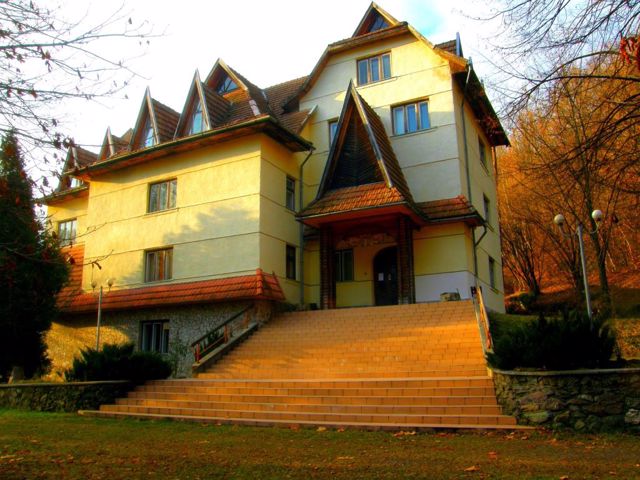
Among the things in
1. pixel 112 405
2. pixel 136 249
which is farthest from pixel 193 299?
pixel 112 405

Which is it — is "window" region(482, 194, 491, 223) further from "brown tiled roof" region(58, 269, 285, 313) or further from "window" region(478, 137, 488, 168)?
"brown tiled roof" region(58, 269, 285, 313)

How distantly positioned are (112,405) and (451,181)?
15.2 m

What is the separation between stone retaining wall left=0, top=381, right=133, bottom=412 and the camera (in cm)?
1480

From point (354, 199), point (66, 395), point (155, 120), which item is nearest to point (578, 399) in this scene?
point (66, 395)

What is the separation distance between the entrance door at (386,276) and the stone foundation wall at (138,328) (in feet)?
16.4

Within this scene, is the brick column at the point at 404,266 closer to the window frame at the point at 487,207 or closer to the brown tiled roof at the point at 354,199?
the brown tiled roof at the point at 354,199

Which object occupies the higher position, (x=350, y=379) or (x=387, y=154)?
(x=387, y=154)

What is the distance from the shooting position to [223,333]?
19.7 metres

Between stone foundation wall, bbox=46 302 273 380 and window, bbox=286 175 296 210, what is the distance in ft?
16.5

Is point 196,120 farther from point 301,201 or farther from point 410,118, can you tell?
point 410,118

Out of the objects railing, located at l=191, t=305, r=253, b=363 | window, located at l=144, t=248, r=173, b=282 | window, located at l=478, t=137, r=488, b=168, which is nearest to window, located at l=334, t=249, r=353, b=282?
railing, located at l=191, t=305, r=253, b=363

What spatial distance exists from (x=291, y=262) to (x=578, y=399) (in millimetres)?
14835

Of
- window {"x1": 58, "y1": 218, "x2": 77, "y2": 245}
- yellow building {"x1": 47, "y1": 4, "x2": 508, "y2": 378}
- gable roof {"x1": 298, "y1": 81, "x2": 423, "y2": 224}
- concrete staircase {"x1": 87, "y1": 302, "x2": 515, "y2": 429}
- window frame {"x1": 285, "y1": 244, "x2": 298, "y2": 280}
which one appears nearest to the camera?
concrete staircase {"x1": 87, "y1": 302, "x2": 515, "y2": 429}

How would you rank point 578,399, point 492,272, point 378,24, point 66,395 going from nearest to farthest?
point 578,399 → point 66,395 → point 378,24 → point 492,272
